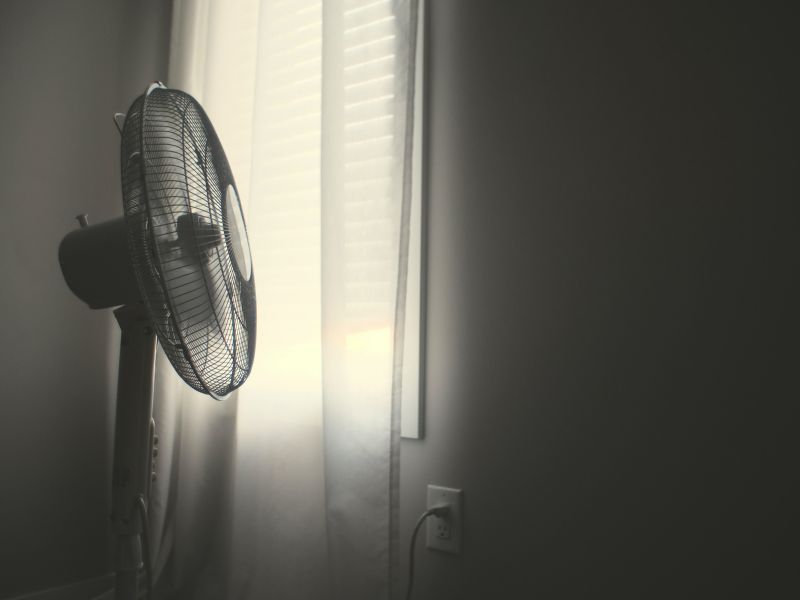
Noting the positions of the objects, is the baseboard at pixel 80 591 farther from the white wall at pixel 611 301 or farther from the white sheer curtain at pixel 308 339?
the white wall at pixel 611 301

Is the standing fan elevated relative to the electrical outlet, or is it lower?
elevated

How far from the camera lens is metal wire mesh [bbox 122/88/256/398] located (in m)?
0.58

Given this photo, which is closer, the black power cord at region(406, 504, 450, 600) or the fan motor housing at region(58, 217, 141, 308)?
the fan motor housing at region(58, 217, 141, 308)

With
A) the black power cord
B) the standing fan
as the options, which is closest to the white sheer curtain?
the black power cord

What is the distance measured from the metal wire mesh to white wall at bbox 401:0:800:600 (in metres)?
0.43

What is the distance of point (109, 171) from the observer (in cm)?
144

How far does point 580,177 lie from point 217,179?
1.83ft

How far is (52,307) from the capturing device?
1.30m

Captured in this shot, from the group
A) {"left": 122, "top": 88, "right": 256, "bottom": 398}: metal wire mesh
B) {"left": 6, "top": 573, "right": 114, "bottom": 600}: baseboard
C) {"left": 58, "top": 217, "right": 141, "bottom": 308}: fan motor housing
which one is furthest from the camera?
{"left": 6, "top": 573, "right": 114, "bottom": 600}: baseboard

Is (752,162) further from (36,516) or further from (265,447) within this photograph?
(36,516)

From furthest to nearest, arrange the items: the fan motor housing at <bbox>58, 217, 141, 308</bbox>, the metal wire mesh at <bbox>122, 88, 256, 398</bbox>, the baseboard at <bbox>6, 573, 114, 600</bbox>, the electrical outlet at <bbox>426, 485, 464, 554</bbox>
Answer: the baseboard at <bbox>6, 573, 114, 600</bbox> → the electrical outlet at <bbox>426, 485, 464, 554</bbox> → the fan motor housing at <bbox>58, 217, 141, 308</bbox> → the metal wire mesh at <bbox>122, 88, 256, 398</bbox>

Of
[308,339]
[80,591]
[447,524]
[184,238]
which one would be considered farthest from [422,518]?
[80,591]

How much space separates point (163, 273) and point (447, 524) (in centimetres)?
64

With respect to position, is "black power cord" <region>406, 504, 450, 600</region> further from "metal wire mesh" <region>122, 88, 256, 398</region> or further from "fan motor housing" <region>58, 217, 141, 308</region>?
"fan motor housing" <region>58, 217, 141, 308</region>
